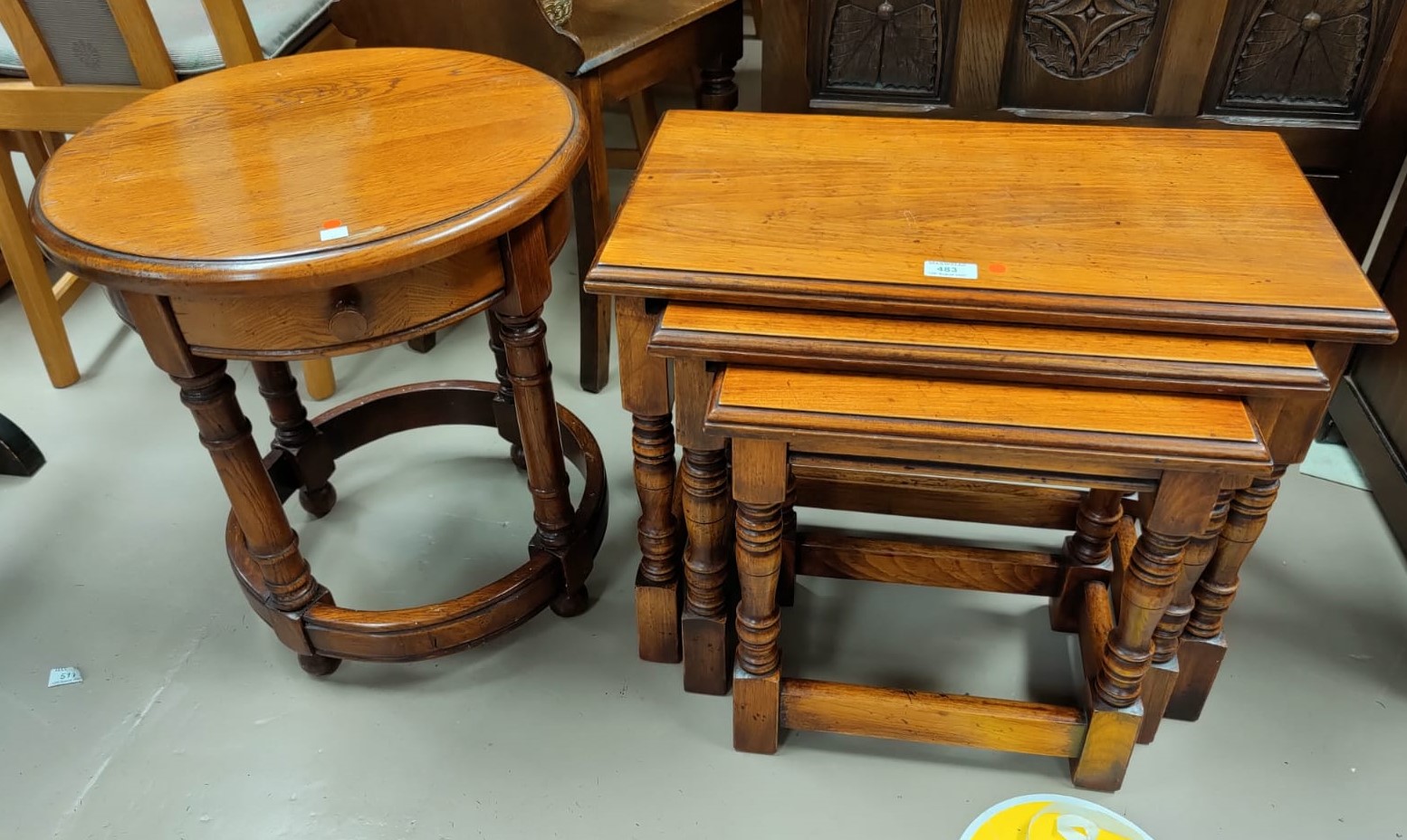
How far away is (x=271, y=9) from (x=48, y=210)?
995 millimetres

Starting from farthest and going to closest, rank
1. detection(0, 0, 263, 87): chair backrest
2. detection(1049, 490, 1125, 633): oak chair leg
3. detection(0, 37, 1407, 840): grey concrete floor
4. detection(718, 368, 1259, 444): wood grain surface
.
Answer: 1. detection(0, 0, 263, 87): chair backrest
2. detection(1049, 490, 1125, 633): oak chair leg
3. detection(0, 37, 1407, 840): grey concrete floor
4. detection(718, 368, 1259, 444): wood grain surface

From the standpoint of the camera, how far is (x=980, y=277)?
1.05m

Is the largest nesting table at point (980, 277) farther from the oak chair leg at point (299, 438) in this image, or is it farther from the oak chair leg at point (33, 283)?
the oak chair leg at point (33, 283)

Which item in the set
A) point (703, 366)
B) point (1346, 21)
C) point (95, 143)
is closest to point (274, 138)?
point (95, 143)

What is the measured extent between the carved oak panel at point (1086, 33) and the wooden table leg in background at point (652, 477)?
811mm

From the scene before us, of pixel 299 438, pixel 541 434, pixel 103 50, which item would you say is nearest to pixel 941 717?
pixel 541 434

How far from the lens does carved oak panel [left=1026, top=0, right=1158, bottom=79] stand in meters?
1.54

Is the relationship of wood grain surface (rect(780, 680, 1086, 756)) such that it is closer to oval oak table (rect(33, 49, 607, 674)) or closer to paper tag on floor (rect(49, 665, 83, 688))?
oval oak table (rect(33, 49, 607, 674))

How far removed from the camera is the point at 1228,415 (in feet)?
3.25

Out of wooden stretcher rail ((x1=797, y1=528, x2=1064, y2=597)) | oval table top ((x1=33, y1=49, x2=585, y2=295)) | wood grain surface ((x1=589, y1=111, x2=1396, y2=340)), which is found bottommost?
wooden stretcher rail ((x1=797, y1=528, x2=1064, y2=597))

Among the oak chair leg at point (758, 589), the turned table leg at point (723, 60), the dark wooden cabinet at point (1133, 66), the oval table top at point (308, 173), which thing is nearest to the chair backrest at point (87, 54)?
the oval table top at point (308, 173)

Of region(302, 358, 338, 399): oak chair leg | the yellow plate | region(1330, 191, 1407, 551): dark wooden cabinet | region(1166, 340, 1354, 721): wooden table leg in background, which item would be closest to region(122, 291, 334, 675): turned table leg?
region(302, 358, 338, 399): oak chair leg

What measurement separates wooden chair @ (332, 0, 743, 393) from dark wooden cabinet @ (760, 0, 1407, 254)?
0.23 meters

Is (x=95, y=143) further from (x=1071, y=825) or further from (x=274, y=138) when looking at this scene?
(x=1071, y=825)
